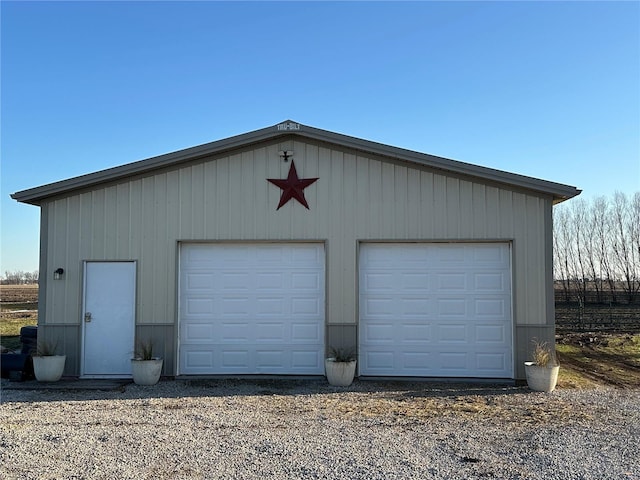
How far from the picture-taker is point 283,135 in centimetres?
1009

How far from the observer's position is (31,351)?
10.5 m

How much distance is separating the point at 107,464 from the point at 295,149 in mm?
6225

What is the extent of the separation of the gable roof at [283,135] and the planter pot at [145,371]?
3090 mm

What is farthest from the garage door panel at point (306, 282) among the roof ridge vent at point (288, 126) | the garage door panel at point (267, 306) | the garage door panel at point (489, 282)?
the garage door panel at point (489, 282)

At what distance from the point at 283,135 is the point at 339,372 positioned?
396 cm

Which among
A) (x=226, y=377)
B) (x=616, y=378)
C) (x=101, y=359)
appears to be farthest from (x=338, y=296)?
(x=616, y=378)

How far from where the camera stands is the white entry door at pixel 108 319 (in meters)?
10.1

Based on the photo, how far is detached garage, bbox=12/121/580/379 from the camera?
9.90 metres

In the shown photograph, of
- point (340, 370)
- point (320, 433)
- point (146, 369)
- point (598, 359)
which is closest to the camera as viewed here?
point (320, 433)

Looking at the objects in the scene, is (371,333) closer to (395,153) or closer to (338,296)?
(338,296)

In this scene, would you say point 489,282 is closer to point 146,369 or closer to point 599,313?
point 146,369

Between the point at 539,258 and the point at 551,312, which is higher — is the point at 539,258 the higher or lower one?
the higher one

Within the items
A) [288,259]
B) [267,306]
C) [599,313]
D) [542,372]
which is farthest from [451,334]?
[599,313]

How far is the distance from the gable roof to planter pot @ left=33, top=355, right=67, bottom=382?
2674 millimetres
